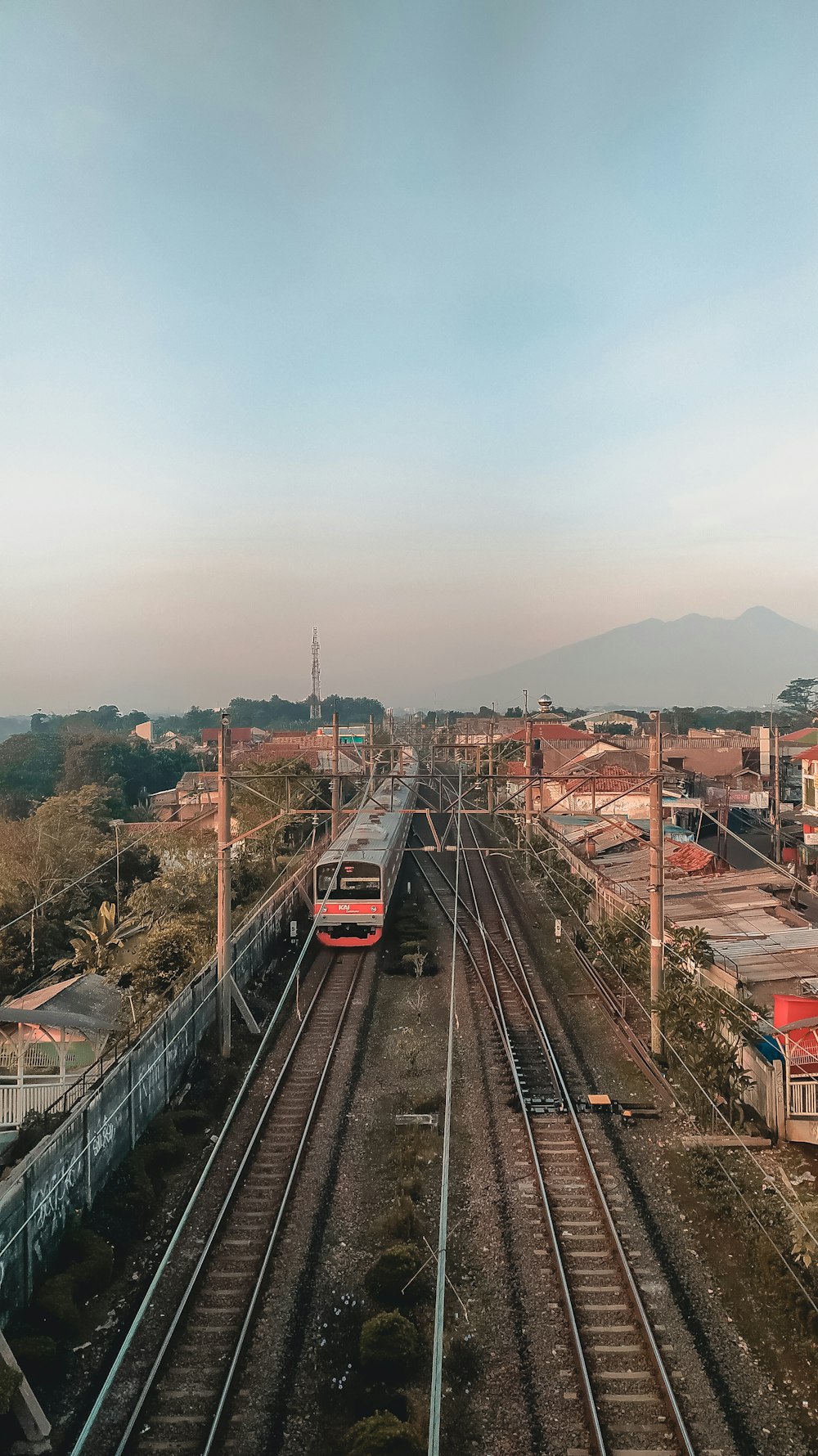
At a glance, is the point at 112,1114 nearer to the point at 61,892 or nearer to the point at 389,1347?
the point at 61,892

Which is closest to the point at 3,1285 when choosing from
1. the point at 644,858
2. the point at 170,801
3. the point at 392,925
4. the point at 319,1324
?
the point at 319,1324

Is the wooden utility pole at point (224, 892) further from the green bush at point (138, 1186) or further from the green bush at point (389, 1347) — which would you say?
the green bush at point (389, 1347)

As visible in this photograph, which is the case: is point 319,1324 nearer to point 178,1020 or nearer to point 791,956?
point 178,1020

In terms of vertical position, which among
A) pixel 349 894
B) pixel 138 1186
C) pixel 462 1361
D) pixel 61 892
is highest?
pixel 61 892

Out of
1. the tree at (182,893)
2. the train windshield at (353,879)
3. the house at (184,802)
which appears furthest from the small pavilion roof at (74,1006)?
the house at (184,802)

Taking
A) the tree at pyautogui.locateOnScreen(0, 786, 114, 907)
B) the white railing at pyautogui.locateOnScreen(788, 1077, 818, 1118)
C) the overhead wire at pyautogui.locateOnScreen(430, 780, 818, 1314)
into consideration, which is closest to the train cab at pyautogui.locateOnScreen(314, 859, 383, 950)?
the overhead wire at pyautogui.locateOnScreen(430, 780, 818, 1314)

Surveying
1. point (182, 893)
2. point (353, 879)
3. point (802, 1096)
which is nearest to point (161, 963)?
point (353, 879)
